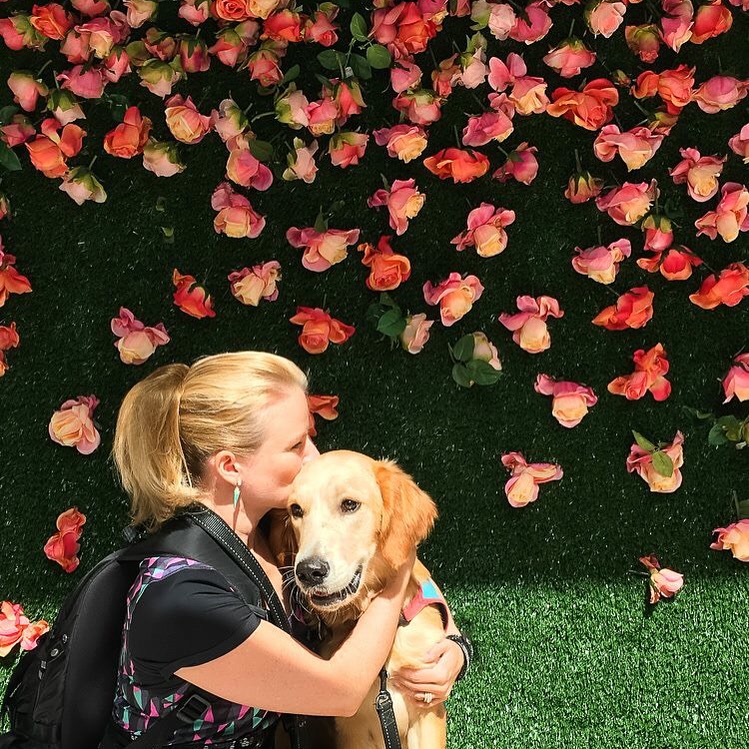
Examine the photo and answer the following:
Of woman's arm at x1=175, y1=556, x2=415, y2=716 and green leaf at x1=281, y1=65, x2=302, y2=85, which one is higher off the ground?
green leaf at x1=281, y1=65, x2=302, y2=85

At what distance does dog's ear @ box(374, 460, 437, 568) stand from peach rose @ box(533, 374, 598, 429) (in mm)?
818

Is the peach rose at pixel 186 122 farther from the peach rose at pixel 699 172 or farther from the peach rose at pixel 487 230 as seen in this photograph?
the peach rose at pixel 699 172

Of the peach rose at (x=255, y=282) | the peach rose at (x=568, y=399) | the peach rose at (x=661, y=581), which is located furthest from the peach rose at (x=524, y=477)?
the peach rose at (x=255, y=282)

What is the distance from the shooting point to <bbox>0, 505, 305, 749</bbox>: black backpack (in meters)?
1.98

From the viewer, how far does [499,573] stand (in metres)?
2.93

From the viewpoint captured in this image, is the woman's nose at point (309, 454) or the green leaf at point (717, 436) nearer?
the woman's nose at point (309, 454)

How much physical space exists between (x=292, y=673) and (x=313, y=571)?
0.21 m

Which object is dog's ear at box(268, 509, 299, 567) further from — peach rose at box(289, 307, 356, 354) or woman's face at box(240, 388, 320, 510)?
peach rose at box(289, 307, 356, 354)

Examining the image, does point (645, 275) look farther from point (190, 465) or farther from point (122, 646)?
point (122, 646)

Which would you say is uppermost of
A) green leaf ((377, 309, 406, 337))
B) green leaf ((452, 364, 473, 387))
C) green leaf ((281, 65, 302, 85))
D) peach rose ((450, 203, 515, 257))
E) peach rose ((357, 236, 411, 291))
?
green leaf ((281, 65, 302, 85))

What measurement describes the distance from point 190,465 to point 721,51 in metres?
2.08

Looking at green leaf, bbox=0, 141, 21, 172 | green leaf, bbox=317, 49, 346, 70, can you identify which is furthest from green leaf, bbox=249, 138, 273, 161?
Answer: green leaf, bbox=0, 141, 21, 172

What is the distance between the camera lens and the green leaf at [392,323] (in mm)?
2785

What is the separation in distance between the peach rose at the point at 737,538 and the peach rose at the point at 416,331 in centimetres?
114
